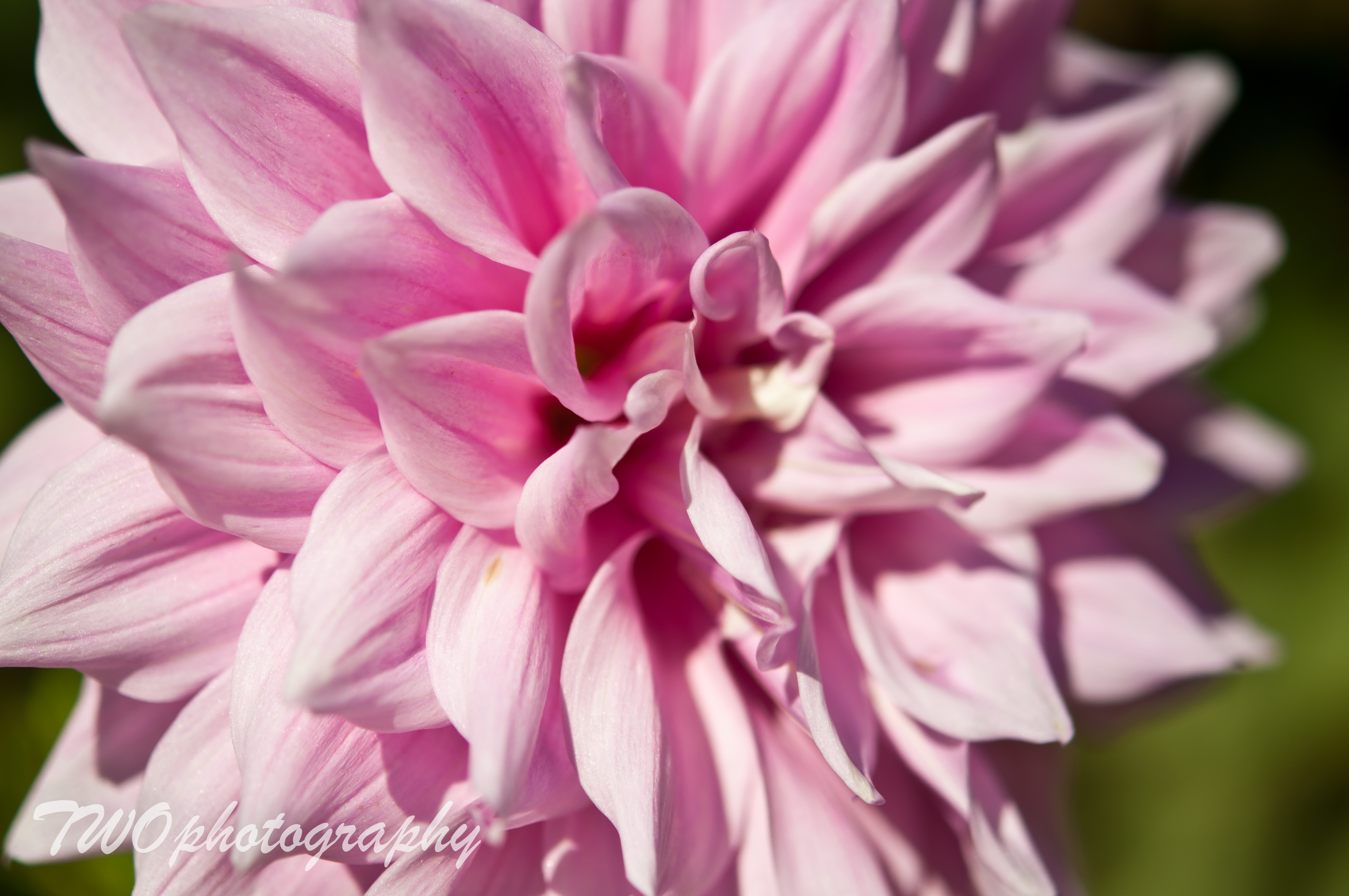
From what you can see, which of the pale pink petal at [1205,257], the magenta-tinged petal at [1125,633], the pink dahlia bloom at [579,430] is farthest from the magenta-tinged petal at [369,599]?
the pale pink petal at [1205,257]

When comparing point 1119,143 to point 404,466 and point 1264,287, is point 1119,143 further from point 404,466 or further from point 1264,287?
point 1264,287

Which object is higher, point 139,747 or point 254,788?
point 254,788

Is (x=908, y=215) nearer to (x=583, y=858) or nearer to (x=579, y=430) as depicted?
(x=579, y=430)

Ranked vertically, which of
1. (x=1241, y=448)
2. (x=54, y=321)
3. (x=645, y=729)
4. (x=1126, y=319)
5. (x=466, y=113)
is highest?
(x=466, y=113)

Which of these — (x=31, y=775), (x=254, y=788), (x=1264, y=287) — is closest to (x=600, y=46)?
(x=254, y=788)

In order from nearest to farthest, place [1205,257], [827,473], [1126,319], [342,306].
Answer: [342,306] → [827,473] → [1126,319] → [1205,257]

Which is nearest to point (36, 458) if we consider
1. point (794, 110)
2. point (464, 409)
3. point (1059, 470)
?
point (464, 409)
